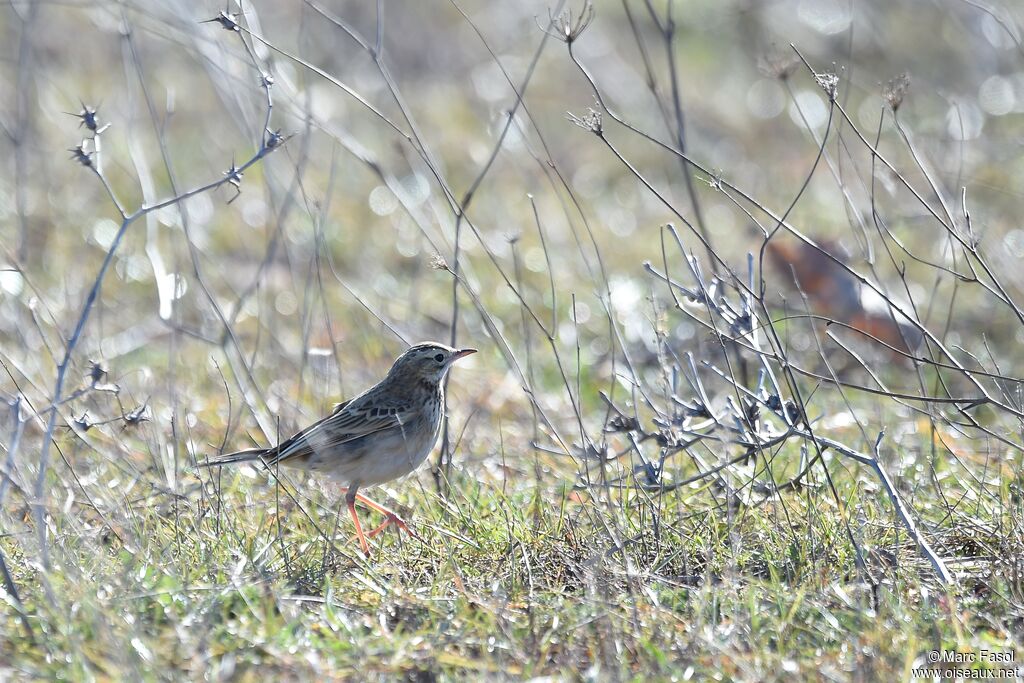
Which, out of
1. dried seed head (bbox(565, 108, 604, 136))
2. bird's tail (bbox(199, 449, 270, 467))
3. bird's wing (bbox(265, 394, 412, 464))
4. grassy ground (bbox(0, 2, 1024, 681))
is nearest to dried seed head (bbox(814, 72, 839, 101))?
grassy ground (bbox(0, 2, 1024, 681))

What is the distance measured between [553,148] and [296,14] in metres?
5.41

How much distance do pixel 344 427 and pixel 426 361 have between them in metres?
0.58

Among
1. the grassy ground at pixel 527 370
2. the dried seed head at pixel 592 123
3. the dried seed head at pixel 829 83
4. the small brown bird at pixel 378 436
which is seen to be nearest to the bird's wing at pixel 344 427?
the small brown bird at pixel 378 436

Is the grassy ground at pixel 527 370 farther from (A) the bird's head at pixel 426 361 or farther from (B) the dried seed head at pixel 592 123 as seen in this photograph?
(A) the bird's head at pixel 426 361

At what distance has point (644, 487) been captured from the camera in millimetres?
4711

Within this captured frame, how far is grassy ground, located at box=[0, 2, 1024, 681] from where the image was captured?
4086mm

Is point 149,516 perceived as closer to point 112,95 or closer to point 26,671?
point 26,671

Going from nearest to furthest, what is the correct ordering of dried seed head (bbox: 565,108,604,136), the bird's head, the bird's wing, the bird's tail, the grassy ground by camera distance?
1. the grassy ground
2. dried seed head (bbox: 565,108,604,136)
3. the bird's tail
4. the bird's wing
5. the bird's head

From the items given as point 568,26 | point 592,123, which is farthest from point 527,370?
point 568,26

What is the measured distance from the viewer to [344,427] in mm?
5715

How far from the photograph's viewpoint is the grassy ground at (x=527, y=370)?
4.09m

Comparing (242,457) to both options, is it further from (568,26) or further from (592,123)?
(568,26)

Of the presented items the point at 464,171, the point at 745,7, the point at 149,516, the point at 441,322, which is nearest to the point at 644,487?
the point at 149,516

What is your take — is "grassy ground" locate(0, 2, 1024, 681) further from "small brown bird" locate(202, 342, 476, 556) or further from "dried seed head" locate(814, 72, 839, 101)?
"small brown bird" locate(202, 342, 476, 556)
